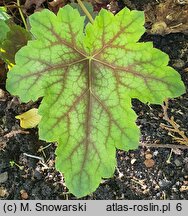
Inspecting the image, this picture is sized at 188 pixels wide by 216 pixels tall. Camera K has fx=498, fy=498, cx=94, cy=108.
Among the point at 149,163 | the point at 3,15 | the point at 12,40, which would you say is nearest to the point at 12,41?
the point at 12,40

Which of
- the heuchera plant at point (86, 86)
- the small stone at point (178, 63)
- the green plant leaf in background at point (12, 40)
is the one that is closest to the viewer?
the heuchera plant at point (86, 86)

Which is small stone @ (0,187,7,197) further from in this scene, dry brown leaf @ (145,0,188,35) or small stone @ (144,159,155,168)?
dry brown leaf @ (145,0,188,35)

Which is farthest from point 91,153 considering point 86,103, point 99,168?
point 86,103

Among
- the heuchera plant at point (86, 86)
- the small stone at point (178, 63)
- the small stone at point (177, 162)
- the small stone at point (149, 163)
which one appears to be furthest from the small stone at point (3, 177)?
the small stone at point (178, 63)

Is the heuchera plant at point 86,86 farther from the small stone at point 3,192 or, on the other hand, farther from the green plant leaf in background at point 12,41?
the small stone at point 3,192

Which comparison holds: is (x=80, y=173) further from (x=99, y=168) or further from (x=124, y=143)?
(x=124, y=143)

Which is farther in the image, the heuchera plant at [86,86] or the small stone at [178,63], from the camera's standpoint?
the small stone at [178,63]
